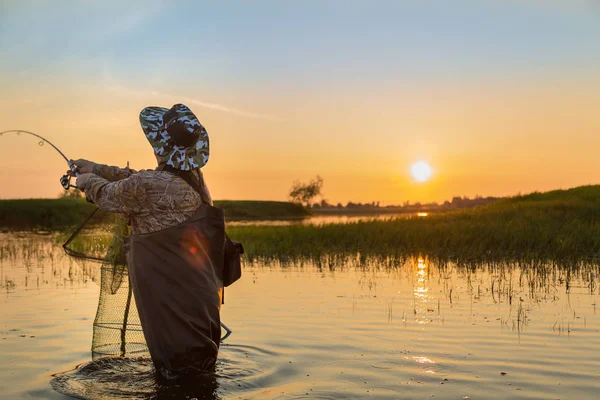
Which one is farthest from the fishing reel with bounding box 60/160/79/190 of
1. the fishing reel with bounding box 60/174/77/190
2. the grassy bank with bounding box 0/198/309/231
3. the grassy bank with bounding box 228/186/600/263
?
the grassy bank with bounding box 0/198/309/231

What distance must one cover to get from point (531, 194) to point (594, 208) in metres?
10.3

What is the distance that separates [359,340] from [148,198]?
145 inches

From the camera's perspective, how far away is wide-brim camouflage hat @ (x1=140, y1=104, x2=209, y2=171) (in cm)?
607

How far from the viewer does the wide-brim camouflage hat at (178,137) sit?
607 centimetres

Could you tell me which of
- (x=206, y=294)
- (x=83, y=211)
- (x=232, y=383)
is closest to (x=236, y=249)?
(x=206, y=294)

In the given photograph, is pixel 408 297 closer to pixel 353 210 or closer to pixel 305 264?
pixel 305 264

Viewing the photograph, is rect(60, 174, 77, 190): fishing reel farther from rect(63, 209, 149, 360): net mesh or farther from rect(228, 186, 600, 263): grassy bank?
rect(228, 186, 600, 263): grassy bank

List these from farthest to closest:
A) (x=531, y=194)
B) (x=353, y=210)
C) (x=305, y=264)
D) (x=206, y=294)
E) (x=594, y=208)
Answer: (x=353, y=210)
(x=531, y=194)
(x=594, y=208)
(x=305, y=264)
(x=206, y=294)

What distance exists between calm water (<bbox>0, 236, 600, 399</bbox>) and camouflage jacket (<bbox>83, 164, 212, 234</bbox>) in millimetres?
1438

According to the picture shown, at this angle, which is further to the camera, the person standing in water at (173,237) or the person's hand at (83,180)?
the person's hand at (83,180)

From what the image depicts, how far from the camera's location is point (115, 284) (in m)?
7.32

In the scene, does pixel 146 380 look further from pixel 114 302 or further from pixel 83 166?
pixel 83 166

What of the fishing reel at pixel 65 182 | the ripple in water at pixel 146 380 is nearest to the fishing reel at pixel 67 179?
the fishing reel at pixel 65 182

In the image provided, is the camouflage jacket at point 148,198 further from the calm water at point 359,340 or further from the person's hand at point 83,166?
the calm water at point 359,340
